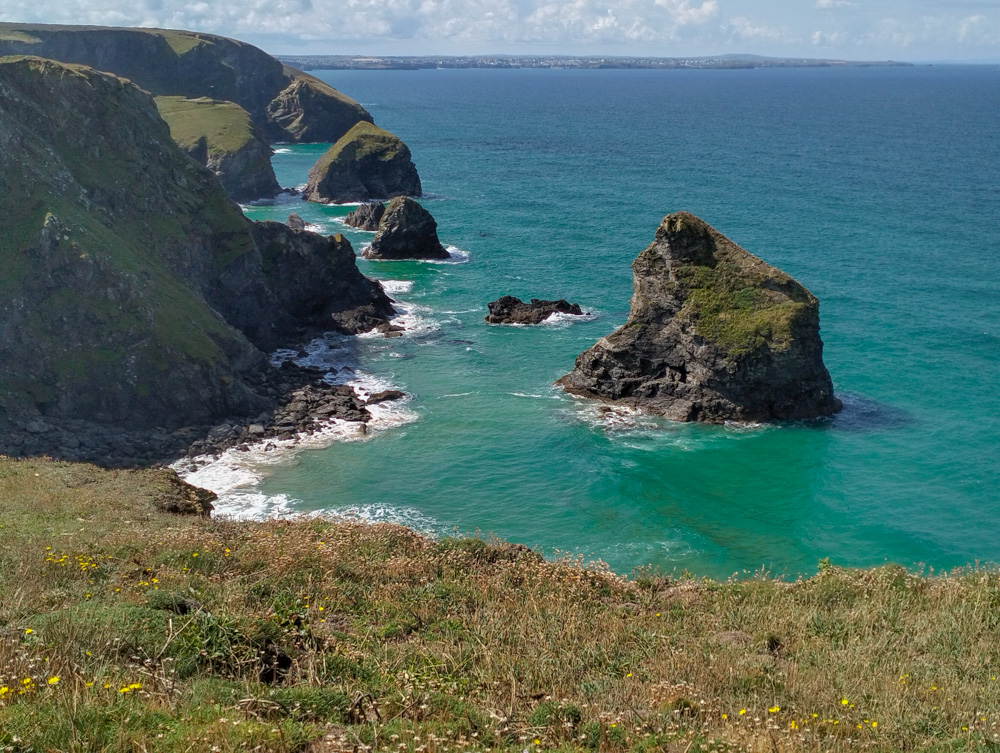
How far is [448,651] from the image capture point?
15062 mm

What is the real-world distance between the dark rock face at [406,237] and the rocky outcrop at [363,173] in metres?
29.9

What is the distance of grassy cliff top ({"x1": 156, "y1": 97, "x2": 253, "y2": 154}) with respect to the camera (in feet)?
392

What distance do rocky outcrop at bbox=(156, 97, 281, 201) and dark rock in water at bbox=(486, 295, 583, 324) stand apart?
59273 mm

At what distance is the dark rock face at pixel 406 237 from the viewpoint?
292 ft

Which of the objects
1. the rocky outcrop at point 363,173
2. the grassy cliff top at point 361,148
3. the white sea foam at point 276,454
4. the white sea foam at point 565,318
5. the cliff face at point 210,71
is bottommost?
the white sea foam at point 276,454

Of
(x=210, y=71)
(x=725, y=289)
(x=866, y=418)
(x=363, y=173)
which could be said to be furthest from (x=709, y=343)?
(x=210, y=71)

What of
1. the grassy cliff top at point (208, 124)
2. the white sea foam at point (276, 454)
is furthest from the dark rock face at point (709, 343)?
the grassy cliff top at point (208, 124)

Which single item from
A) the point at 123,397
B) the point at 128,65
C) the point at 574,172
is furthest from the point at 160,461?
the point at 128,65

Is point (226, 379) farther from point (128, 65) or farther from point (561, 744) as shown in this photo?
point (128, 65)

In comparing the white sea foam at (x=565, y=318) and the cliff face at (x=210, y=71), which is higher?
the cliff face at (x=210, y=71)

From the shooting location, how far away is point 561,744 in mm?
11547

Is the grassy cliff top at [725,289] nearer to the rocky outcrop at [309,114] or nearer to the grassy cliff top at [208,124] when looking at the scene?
the grassy cliff top at [208,124]

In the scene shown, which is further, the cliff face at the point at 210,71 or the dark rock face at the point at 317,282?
the cliff face at the point at 210,71

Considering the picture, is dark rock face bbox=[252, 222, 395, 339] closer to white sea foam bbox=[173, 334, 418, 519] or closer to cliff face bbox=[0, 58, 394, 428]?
cliff face bbox=[0, 58, 394, 428]
